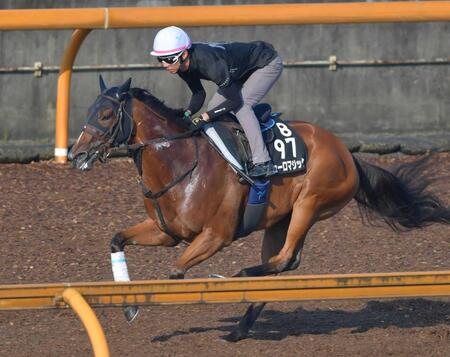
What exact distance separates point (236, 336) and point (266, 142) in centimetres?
124

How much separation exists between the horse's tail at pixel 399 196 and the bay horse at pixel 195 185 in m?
0.19

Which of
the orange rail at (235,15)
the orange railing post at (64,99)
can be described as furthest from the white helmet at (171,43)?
the orange railing post at (64,99)

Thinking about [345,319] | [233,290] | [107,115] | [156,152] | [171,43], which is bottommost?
[345,319]

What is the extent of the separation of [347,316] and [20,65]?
491 centimetres

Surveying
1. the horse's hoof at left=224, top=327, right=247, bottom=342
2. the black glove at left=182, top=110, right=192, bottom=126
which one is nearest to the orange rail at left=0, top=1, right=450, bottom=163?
the black glove at left=182, top=110, right=192, bottom=126

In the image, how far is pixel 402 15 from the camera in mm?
9172

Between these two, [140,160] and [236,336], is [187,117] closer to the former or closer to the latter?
[140,160]

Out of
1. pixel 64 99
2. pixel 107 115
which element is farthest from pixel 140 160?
pixel 64 99

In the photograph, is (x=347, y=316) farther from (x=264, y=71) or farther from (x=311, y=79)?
(x=311, y=79)

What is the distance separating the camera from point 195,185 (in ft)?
23.7

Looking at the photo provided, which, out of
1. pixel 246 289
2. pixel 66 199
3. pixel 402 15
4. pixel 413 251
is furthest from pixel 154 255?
pixel 246 289

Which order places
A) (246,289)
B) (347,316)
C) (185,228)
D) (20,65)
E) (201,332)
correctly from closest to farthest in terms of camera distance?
(246,289) < (185,228) < (201,332) < (347,316) < (20,65)

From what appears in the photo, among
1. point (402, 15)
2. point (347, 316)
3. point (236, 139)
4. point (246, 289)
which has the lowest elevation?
point (347, 316)

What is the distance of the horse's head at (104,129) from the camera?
7043 millimetres
